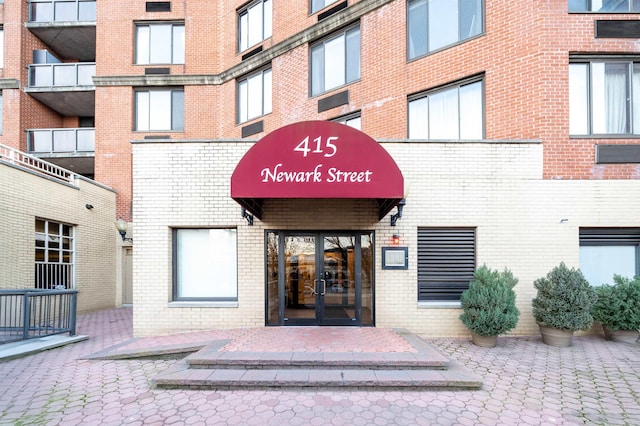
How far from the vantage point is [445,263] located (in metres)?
8.23

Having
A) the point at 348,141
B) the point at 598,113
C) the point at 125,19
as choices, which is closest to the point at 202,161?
the point at 348,141

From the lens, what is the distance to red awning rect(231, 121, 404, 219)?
639cm

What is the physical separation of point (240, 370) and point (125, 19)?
17.4m

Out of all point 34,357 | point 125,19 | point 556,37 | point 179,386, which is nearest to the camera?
point 179,386

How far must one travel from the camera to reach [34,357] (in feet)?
22.5

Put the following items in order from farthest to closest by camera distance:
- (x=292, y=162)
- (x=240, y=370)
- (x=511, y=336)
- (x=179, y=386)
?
(x=511, y=336)
(x=292, y=162)
(x=240, y=370)
(x=179, y=386)

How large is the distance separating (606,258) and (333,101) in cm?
903

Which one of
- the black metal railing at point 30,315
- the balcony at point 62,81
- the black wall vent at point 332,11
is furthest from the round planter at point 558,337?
the balcony at point 62,81

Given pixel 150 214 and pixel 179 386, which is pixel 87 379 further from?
pixel 150 214

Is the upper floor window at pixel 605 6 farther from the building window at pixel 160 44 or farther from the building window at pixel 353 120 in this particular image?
the building window at pixel 160 44

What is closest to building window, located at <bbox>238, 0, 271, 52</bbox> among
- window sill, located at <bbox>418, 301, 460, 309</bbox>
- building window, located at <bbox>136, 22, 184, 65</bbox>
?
building window, located at <bbox>136, 22, 184, 65</bbox>

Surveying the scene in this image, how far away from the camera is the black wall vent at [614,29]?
28.1 feet

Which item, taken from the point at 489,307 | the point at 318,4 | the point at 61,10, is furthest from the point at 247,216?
the point at 61,10

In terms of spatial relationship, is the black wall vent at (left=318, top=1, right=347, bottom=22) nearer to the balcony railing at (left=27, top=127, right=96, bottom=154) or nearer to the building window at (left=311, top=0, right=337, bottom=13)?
the building window at (left=311, top=0, right=337, bottom=13)
